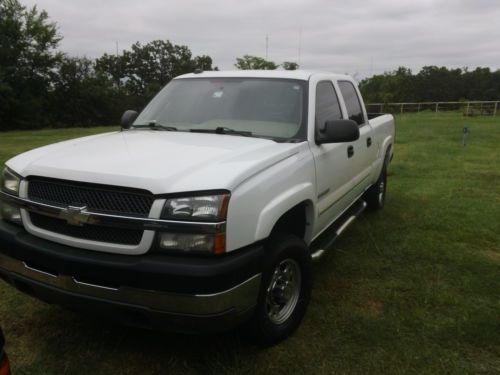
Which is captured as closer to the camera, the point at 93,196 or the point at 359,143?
the point at 93,196

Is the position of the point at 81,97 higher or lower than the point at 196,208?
higher

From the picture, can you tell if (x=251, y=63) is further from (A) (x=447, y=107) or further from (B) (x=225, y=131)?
(B) (x=225, y=131)

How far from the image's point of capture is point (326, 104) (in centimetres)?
406

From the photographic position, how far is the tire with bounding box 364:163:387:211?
6020 millimetres

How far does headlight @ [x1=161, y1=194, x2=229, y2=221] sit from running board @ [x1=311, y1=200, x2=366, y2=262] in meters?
1.31

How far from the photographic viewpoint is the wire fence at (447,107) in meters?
33.6

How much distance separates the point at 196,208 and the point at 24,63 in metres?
44.3

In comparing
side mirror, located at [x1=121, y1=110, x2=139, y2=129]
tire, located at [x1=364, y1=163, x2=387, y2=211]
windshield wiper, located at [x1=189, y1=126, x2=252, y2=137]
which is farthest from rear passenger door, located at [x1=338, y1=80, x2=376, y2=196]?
side mirror, located at [x1=121, y1=110, x2=139, y2=129]

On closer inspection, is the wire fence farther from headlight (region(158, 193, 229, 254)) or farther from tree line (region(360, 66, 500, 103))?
headlight (region(158, 193, 229, 254))

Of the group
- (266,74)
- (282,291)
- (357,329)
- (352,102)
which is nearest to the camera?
(282,291)

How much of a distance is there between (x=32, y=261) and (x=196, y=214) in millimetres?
1040

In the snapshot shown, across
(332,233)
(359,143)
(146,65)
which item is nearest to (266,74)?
(359,143)

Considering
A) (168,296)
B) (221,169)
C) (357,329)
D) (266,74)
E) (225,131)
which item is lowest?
(357,329)

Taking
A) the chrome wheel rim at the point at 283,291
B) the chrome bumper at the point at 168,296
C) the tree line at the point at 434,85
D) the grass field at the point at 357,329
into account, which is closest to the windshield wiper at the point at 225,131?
the chrome wheel rim at the point at 283,291
